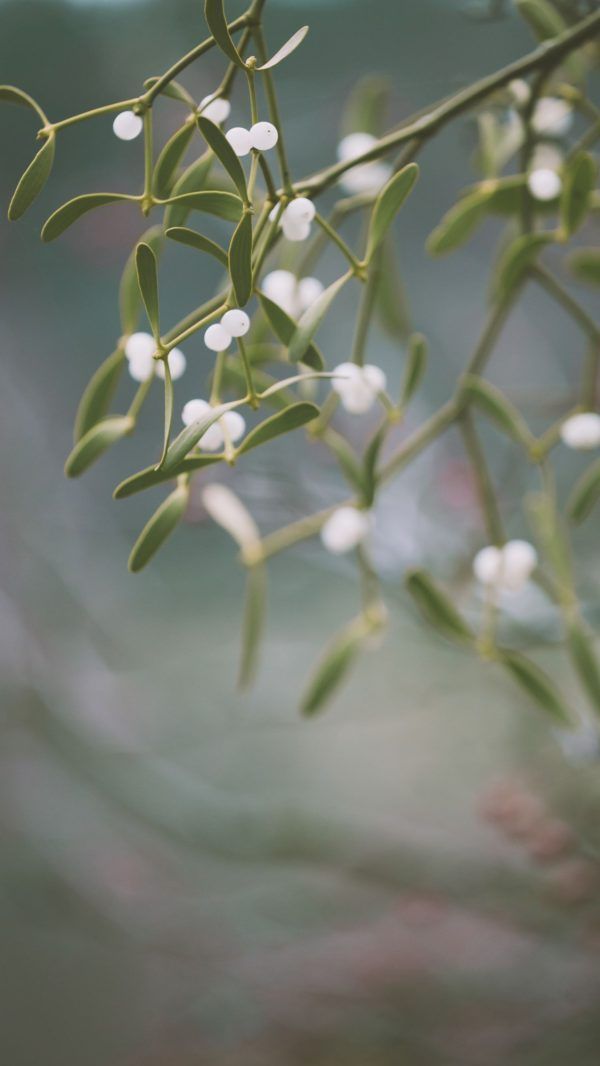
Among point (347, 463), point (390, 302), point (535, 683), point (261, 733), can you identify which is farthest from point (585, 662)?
point (261, 733)

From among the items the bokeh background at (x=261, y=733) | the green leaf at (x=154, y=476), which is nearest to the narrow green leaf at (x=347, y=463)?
the green leaf at (x=154, y=476)

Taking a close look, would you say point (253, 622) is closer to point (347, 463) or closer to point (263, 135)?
point (347, 463)

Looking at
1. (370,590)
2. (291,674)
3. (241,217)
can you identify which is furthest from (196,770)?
(241,217)

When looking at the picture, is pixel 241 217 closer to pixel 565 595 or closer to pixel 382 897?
pixel 565 595

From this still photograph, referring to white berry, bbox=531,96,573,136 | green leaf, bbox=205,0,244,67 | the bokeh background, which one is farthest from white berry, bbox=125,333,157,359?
the bokeh background

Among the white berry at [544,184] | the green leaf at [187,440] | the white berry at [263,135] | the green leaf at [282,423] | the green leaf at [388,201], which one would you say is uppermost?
the white berry at [544,184]

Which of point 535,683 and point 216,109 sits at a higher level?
point 216,109

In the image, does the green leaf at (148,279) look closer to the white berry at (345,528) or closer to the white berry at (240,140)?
the white berry at (240,140)

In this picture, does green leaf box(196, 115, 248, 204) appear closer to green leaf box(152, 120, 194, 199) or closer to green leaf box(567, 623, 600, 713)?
green leaf box(152, 120, 194, 199)
